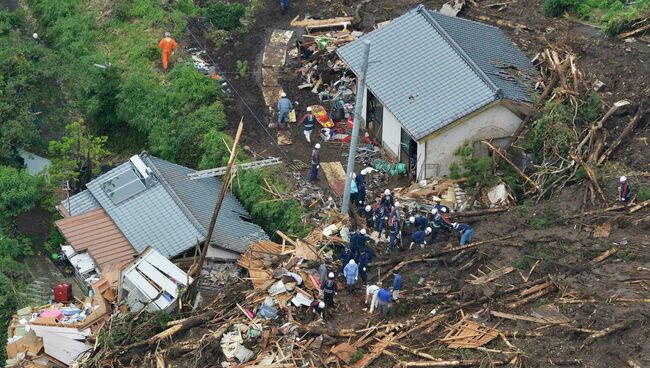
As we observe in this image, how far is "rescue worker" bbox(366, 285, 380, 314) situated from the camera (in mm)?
27109

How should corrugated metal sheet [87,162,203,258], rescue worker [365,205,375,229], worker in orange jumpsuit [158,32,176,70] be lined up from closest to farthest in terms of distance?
rescue worker [365,205,375,229], corrugated metal sheet [87,162,203,258], worker in orange jumpsuit [158,32,176,70]

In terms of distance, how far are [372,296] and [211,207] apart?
7706 mm

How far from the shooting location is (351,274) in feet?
90.5

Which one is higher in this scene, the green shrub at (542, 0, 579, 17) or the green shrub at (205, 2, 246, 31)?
the green shrub at (205, 2, 246, 31)

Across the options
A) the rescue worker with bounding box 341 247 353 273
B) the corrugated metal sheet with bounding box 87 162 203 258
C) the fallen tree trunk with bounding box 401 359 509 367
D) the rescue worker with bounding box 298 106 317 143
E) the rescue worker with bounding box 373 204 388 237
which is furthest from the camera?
the rescue worker with bounding box 298 106 317 143

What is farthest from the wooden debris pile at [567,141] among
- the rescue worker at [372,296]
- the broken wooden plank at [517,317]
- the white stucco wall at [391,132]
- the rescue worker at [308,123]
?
the rescue worker at [372,296]

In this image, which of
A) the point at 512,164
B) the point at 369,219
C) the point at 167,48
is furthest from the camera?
the point at 167,48

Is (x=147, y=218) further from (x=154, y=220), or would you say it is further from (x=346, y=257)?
(x=346, y=257)

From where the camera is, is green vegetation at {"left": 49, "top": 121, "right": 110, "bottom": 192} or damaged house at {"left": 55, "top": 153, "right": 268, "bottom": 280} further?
green vegetation at {"left": 49, "top": 121, "right": 110, "bottom": 192}

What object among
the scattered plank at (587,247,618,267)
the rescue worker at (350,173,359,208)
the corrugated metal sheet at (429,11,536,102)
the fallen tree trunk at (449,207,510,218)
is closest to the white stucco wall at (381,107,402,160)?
the rescue worker at (350,173,359,208)

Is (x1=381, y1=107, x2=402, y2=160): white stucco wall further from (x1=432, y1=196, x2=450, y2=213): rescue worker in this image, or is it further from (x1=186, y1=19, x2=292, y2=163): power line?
(x1=186, y1=19, x2=292, y2=163): power line

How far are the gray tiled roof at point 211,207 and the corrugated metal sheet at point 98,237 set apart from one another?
2171 millimetres

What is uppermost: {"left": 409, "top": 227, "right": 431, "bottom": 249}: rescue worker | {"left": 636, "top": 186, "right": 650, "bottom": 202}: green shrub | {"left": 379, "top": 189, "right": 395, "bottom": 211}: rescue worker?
{"left": 379, "top": 189, "right": 395, "bottom": 211}: rescue worker

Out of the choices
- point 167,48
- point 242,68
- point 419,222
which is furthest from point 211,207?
point 167,48
